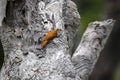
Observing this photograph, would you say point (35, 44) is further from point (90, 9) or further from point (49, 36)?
point (90, 9)

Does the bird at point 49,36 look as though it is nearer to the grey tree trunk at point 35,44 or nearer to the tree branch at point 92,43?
the grey tree trunk at point 35,44

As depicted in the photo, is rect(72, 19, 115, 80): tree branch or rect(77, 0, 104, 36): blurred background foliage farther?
rect(77, 0, 104, 36): blurred background foliage

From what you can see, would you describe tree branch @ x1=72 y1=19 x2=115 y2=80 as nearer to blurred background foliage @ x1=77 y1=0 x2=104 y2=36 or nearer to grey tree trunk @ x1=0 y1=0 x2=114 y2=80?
grey tree trunk @ x1=0 y1=0 x2=114 y2=80

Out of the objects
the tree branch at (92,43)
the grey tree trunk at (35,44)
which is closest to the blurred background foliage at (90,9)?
the tree branch at (92,43)

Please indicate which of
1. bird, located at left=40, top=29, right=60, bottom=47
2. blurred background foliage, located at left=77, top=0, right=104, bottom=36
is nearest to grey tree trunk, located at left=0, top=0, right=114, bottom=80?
bird, located at left=40, top=29, right=60, bottom=47

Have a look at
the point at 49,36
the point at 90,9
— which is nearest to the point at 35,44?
the point at 49,36

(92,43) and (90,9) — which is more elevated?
(92,43)

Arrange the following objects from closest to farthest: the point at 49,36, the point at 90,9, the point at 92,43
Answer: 1. the point at 49,36
2. the point at 92,43
3. the point at 90,9

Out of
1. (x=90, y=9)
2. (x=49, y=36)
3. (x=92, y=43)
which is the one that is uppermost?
(x=49, y=36)

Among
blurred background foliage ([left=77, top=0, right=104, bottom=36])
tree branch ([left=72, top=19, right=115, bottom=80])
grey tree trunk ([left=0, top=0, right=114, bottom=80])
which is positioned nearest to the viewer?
grey tree trunk ([left=0, top=0, right=114, bottom=80])
